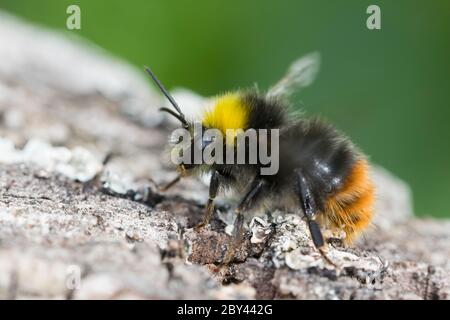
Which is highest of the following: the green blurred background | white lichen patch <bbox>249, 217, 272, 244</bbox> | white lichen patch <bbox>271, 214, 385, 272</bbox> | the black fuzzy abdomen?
the green blurred background

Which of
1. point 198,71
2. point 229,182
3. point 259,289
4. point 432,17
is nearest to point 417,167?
point 432,17

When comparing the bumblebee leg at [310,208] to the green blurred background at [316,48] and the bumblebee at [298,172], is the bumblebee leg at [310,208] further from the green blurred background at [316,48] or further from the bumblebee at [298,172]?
the green blurred background at [316,48]

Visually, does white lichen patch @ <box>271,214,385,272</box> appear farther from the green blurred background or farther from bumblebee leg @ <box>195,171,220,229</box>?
the green blurred background

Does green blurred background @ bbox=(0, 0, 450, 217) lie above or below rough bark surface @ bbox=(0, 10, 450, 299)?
above

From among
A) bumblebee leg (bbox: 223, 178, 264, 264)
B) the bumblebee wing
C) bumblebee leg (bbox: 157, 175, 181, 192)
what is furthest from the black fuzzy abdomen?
the bumblebee wing

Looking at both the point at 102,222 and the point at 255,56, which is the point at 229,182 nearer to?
the point at 102,222

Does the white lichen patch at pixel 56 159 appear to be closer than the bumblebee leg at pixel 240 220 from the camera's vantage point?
No

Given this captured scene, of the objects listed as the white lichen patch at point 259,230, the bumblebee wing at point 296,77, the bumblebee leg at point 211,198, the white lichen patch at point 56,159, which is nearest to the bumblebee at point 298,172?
the bumblebee leg at point 211,198
